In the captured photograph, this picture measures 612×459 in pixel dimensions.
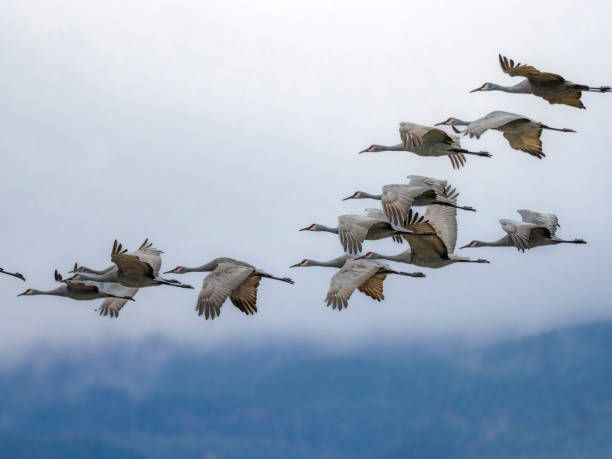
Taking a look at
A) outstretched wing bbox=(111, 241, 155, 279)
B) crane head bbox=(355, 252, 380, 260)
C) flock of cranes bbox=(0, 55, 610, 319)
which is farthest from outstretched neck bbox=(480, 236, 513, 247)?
outstretched wing bbox=(111, 241, 155, 279)

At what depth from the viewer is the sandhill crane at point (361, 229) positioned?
116ft

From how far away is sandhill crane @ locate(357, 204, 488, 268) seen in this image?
3720 cm

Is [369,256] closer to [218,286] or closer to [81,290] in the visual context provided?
[218,286]

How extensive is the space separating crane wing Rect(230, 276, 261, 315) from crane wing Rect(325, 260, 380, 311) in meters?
2.19

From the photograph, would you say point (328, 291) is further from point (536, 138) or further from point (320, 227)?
point (536, 138)

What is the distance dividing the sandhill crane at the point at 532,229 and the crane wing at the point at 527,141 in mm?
1939

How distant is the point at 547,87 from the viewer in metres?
38.2

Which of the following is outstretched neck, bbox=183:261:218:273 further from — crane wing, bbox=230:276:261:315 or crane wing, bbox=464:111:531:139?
crane wing, bbox=464:111:531:139

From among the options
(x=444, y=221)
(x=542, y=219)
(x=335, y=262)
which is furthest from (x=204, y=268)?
(x=542, y=219)

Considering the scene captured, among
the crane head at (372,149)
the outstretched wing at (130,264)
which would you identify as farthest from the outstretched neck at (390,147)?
the outstretched wing at (130,264)

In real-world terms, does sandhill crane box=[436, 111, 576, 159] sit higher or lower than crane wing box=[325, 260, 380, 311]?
higher

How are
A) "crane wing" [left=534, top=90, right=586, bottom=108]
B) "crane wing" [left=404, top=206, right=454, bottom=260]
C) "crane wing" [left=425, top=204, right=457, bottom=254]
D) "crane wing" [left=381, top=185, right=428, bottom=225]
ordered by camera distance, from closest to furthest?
"crane wing" [left=381, top=185, right=428, bottom=225] → "crane wing" [left=404, top=206, right=454, bottom=260] → "crane wing" [left=534, top=90, right=586, bottom=108] → "crane wing" [left=425, top=204, right=457, bottom=254]

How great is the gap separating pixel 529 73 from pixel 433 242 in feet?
15.7

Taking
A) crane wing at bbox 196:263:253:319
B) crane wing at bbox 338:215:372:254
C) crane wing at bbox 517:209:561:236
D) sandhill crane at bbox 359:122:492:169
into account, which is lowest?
crane wing at bbox 196:263:253:319
